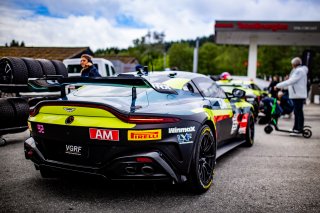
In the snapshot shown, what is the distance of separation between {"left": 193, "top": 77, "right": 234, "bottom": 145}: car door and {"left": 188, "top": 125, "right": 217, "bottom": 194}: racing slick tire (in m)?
0.38

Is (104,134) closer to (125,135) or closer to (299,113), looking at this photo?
→ (125,135)

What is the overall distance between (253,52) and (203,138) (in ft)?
77.5

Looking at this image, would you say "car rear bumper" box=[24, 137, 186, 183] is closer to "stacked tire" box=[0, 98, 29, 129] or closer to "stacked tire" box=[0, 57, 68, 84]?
"stacked tire" box=[0, 98, 29, 129]

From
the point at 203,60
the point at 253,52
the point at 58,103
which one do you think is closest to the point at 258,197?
the point at 58,103

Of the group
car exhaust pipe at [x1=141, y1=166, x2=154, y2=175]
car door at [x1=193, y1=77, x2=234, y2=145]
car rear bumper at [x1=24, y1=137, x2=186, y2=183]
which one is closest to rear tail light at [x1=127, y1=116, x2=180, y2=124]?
car rear bumper at [x1=24, y1=137, x2=186, y2=183]

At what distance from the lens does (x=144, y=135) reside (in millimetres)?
2906

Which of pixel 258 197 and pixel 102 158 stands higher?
pixel 102 158

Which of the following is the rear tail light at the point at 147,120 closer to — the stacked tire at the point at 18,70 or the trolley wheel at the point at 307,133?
the stacked tire at the point at 18,70

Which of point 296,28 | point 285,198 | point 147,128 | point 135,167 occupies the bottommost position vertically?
point 285,198

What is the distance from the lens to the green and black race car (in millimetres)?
2898

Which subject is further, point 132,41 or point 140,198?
point 132,41

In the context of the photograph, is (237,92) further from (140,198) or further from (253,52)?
(253,52)

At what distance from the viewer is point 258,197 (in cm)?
339

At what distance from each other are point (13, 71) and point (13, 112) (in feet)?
2.47
